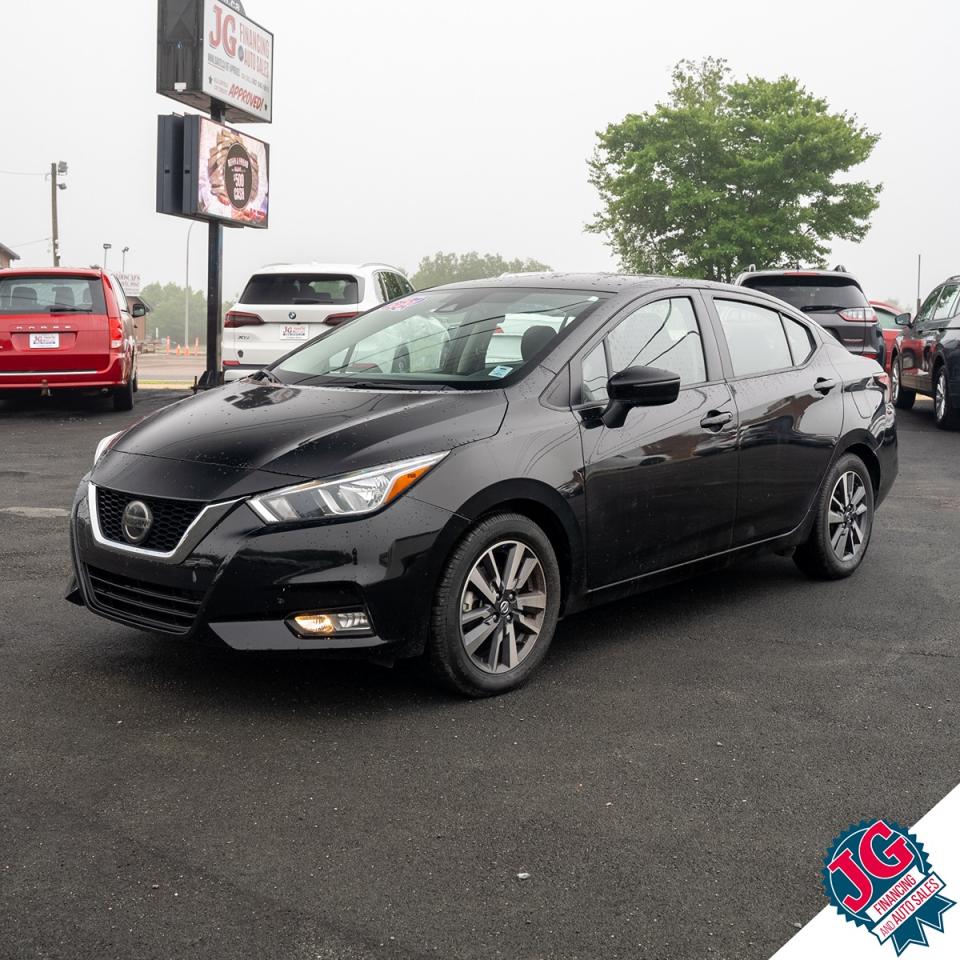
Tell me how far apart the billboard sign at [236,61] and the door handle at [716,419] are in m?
15.3

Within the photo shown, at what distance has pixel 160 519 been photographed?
4.09 metres

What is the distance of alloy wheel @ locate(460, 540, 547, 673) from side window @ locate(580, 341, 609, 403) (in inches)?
28.6

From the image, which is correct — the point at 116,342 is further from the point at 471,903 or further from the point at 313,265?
the point at 471,903

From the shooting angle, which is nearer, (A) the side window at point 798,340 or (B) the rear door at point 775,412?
(B) the rear door at point 775,412

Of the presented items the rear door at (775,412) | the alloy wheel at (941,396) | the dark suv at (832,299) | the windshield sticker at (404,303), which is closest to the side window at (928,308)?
the dark suv at (832,299)

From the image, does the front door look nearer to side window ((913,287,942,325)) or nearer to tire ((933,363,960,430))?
tire ((933,363,960,430))

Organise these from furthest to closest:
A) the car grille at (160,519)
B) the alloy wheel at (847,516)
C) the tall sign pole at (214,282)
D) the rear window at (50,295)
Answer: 1. the tall sign pole at (214,282)
2. the rear window at (50,295)
3. the alloy wheel at (847,516)
4. the car grille at (160,519)

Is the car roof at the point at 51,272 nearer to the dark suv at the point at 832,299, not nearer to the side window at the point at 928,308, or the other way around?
the dark suv at the point at 832,299

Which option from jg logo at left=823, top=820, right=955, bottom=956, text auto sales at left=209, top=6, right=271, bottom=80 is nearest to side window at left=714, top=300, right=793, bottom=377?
jg logo at left=823, top=820, right=955, bottom=956

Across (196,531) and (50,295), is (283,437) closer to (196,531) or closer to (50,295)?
(196,531)

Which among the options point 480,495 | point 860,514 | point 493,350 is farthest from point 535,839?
point 860,514

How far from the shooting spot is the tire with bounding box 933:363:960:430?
13.8 meters

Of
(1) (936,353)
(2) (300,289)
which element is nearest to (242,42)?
(2) (300,289)

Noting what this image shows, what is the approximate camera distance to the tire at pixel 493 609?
4.15 metres
